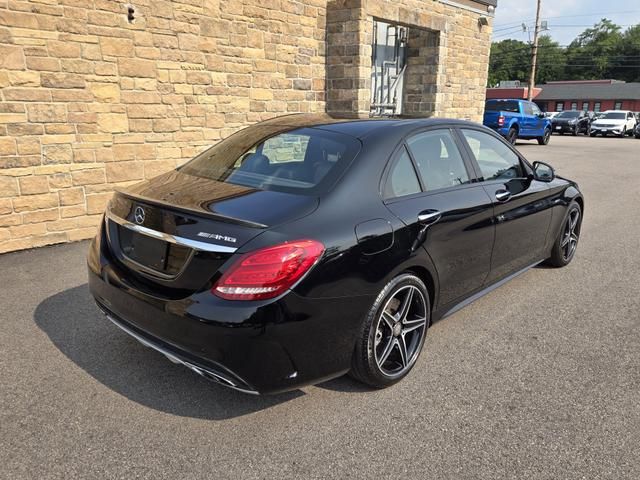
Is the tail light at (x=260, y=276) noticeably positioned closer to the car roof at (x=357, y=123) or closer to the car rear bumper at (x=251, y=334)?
the car rear bumper at (x=251, y=334)

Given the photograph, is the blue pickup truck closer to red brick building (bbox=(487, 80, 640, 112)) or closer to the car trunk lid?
the car trunk lid

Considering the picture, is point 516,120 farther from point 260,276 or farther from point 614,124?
point 260,276

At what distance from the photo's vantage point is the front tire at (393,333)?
2.84 meters

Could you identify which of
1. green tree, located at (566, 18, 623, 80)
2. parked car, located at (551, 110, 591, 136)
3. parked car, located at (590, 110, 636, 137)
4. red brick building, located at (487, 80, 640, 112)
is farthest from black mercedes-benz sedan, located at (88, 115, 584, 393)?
green tree, located at (566, 18, 623, 80)

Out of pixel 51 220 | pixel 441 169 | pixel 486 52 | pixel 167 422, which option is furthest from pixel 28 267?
pixel 486 52

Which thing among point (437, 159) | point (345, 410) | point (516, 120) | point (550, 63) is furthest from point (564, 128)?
point (550, 63)

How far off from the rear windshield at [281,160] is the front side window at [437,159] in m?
0.51

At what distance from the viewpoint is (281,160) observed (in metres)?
3.22

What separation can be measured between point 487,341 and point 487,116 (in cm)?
1873

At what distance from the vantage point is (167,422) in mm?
2707

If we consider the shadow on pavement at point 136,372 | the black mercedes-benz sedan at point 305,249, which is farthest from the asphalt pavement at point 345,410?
the black mercedes-benz sedan at point 305,249

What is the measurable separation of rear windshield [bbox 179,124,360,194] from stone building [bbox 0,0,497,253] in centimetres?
93

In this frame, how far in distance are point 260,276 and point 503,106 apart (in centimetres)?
2240

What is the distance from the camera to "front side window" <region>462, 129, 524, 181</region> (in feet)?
12.9
